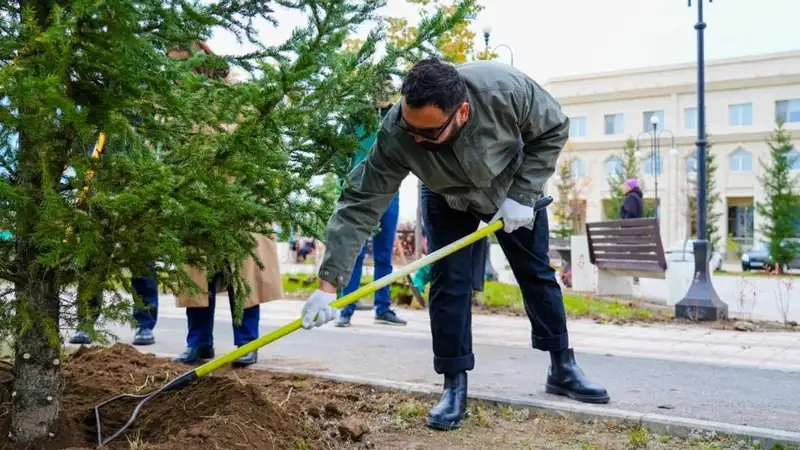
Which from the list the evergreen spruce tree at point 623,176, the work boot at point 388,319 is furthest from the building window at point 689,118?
the work boot at point 388,319

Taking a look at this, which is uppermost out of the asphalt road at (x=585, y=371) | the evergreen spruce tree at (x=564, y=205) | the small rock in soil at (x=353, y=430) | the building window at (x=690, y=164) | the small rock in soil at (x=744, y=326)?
the building window at (x=690, y=164)

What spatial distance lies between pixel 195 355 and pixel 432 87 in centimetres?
255

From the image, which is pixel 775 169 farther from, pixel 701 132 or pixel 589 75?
pixel 701 132

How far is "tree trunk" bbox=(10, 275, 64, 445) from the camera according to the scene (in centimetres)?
244

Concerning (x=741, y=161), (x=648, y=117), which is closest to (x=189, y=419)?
(x=741, y=161)

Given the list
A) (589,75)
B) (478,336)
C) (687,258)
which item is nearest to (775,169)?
(589,75)

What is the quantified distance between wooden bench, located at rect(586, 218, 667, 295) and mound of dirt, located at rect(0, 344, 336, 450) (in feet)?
19.6

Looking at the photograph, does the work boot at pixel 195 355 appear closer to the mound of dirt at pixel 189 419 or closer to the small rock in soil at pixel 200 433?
the mound of dirt at pixel 189 419

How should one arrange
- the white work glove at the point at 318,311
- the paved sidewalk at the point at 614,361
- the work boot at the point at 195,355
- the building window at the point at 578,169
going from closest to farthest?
the white work glove at the point at 318,311
the paved sidewalk at the point at 614,361
the work boot at the point at 195,355
the building window at the point at 578,169

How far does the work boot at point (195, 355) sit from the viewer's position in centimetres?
423

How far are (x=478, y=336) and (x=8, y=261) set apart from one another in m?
3.95

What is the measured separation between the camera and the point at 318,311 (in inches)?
109

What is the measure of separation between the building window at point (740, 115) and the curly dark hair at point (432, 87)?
151 feet

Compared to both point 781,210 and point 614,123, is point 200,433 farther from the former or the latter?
point 614,123
